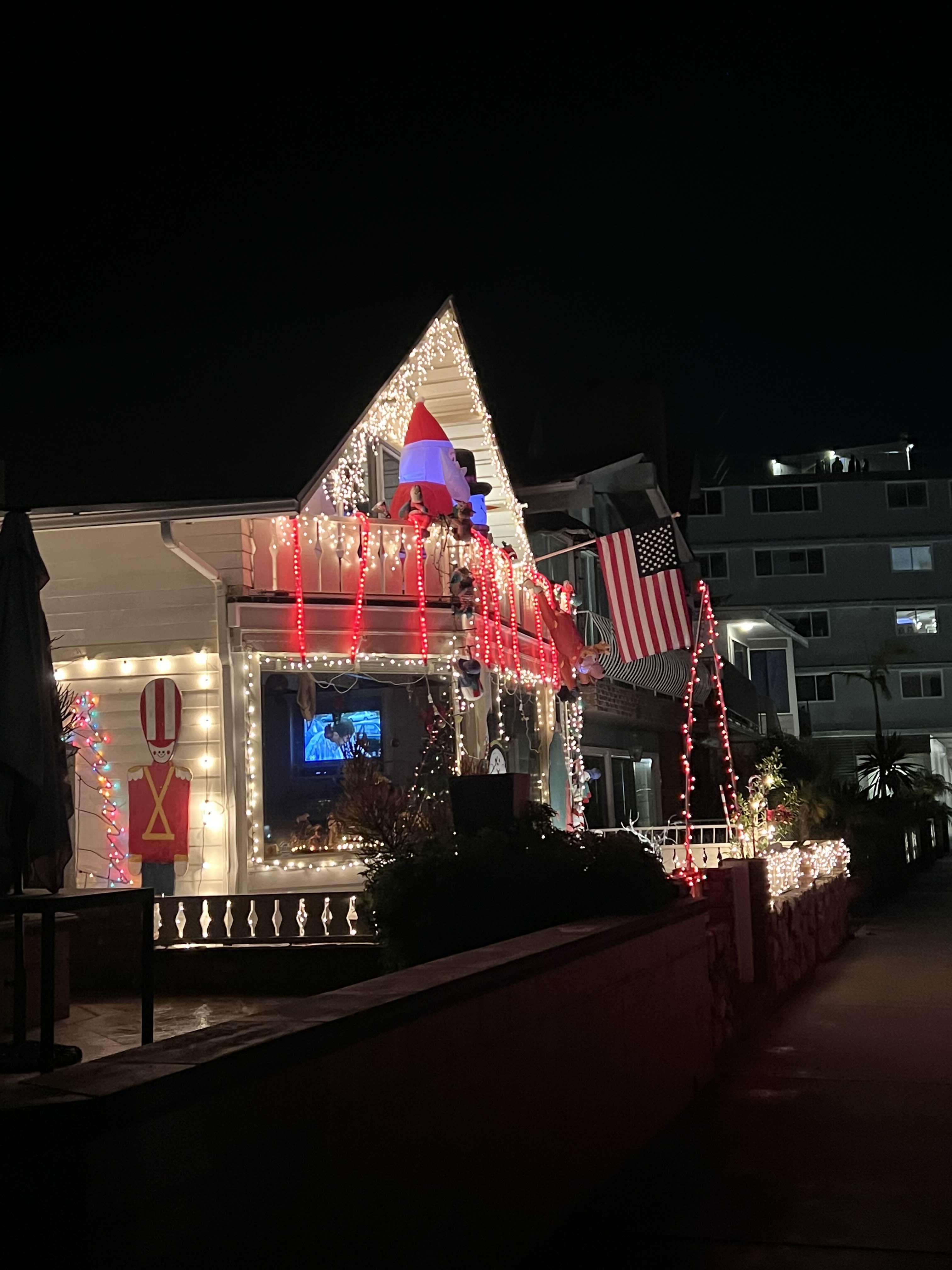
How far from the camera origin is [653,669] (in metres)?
26.9

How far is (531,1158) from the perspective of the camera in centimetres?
535

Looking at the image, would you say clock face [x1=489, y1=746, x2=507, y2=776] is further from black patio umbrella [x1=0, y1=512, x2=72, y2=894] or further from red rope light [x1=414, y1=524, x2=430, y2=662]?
black patio umbrella [x1=0, y1=512, x2=72, y2=894]

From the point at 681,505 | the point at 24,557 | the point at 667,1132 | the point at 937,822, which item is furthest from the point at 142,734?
the point at 937,822

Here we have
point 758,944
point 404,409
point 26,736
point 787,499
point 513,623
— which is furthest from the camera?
point 787,499

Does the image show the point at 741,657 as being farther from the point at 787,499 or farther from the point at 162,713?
the point at 162,713

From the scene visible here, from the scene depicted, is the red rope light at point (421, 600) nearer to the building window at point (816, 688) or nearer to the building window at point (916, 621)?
the building window at point (816, 688)

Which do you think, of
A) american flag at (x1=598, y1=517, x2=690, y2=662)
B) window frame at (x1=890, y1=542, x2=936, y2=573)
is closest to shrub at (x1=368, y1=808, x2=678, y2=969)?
american flag at (x1=598, y1=517, x2=690, y2=662)

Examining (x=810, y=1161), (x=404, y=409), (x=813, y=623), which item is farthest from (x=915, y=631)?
(x=810, y=1161)

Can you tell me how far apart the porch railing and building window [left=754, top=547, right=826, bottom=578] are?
135ft

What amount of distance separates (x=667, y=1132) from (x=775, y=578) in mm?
44534

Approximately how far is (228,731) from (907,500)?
42237 mm

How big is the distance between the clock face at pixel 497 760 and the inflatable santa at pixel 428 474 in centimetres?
289

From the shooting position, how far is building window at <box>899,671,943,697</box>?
165 ft

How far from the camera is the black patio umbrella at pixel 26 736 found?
6.75m
